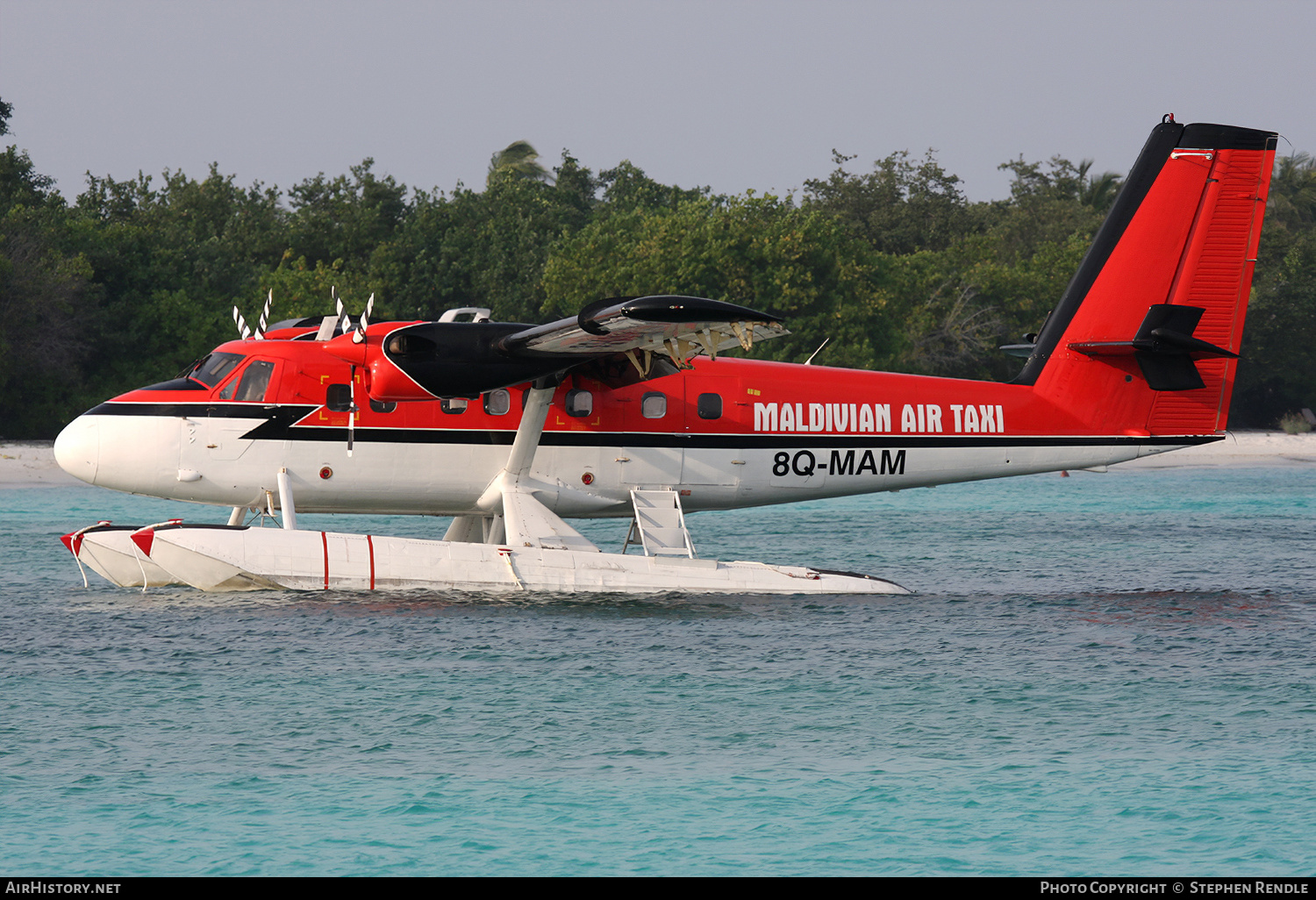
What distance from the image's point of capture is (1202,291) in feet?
56.2

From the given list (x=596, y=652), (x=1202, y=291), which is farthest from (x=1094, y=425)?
(x=596, y=652)

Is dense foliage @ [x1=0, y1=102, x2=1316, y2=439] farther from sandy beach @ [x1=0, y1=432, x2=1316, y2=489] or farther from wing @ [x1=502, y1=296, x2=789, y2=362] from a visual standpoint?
wing @ [x1=502, y1=296, x2=789, y2=362]

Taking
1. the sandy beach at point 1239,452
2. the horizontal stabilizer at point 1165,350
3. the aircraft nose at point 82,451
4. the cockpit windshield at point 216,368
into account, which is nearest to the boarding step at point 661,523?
the cockpit windshield at point 216,368

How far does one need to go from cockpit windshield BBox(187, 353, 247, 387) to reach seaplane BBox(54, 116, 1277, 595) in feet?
0.09

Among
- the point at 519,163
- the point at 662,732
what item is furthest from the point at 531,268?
the point at 662,732

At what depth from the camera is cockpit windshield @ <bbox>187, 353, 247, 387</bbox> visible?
51.8ft

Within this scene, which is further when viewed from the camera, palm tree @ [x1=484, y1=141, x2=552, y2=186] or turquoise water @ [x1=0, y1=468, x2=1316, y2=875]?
palm tree @ [x1=484, y1=141, x2=552, y2=186]

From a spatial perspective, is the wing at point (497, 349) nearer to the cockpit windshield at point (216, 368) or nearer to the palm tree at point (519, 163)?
the cockpit windshield at point (216, 368)

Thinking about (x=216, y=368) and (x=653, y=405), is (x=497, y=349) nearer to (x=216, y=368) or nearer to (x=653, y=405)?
(x=653, y=405)

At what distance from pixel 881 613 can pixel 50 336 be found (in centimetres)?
3790

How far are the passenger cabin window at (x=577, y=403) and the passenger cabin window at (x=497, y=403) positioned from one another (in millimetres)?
742

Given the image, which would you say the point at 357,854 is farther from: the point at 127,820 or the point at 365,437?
the point at 365,437

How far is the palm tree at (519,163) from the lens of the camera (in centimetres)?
8200

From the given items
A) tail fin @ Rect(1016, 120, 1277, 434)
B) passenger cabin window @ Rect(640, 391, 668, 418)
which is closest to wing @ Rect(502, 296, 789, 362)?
passenger cabin window @ Rect(640, 391, 668, 418)
